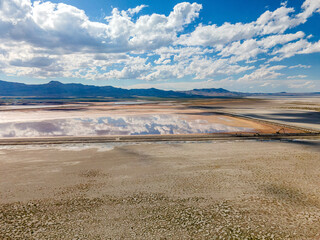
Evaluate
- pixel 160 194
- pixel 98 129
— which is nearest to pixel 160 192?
pixel 160 194

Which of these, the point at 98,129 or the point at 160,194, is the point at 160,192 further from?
the point at 98,129

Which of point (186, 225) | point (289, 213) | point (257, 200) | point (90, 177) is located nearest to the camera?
point (186, 225)

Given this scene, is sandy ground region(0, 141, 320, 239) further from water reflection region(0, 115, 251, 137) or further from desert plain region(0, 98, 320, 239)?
water reflection region(0, 115, 251, 137)

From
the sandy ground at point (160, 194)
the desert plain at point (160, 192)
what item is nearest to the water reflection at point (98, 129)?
the desert plain at point (160, 192)

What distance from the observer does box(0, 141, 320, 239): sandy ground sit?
1018cm

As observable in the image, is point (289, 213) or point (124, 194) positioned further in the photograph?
point (124, 194)

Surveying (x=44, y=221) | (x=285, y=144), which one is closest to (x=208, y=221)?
(x=44, y=221)

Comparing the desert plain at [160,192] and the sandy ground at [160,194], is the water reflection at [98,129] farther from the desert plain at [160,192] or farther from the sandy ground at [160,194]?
the sandy ground at [160,194]

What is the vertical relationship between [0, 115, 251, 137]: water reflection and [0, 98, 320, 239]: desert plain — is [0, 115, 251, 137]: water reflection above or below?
above

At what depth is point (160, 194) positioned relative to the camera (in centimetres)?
1350

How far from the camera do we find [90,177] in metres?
16.1

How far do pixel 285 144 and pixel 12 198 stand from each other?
96.6ft

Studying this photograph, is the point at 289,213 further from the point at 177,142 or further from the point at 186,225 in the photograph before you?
the point at 177,142

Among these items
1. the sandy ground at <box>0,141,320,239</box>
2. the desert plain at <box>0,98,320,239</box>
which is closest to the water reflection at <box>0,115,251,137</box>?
the desert plain at <box>0,98,320,239</box>
